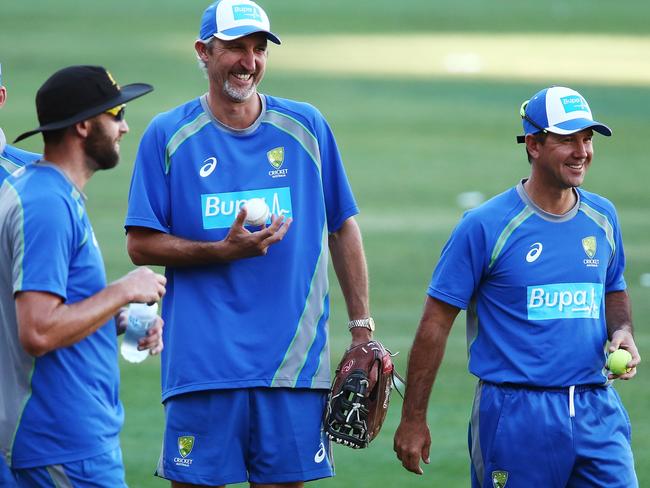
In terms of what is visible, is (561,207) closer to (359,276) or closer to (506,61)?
(359,276)

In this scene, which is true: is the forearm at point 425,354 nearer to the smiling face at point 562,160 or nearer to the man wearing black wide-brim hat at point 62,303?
the smiling face at point 562,160

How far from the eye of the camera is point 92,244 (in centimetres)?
518

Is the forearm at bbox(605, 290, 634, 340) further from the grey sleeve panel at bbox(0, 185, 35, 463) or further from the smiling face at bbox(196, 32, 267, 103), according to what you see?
the grey sleeve panel at bbox(0, 185, 35, 463)

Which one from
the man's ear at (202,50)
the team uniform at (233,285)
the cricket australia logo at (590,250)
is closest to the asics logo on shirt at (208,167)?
the team uniform at (233,285)

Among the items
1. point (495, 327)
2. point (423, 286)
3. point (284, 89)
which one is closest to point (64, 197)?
point (495, 327)

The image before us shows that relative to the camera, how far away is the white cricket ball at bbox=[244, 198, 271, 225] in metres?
5.93

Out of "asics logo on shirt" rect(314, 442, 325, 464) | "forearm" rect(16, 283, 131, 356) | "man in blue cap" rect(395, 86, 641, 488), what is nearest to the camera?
"forearm" rect(16, 283, 131, 356)

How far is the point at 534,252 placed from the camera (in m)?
6.04

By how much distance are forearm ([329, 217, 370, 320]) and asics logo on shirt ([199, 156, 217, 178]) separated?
0.67 metres

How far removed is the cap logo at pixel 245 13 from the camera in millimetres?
6184

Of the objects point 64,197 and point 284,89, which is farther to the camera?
point 284,89

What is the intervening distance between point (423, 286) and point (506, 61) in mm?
12580

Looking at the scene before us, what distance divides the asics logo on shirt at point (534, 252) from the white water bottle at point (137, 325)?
1.64m

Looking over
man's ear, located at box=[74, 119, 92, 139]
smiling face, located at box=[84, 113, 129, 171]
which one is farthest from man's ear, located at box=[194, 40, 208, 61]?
man's ear, located at box=[74, 119, 92, 139]
